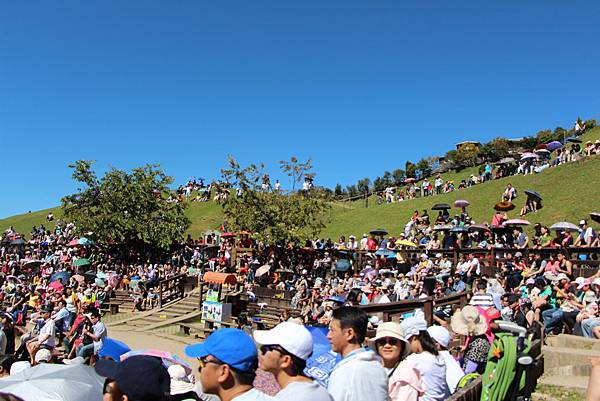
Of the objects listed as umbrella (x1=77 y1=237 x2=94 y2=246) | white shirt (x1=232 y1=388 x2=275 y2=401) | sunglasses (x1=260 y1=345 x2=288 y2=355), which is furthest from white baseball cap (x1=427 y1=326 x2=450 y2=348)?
umbrella (x1=77 y1=237 x2=94 y2=246)

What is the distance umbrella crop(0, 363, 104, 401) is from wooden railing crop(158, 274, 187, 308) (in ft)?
69.4

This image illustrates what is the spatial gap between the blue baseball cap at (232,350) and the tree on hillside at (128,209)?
32415 mm

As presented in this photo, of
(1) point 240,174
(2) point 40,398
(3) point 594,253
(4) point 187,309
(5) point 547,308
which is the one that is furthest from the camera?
(1) point 240,174

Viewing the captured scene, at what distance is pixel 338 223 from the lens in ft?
125

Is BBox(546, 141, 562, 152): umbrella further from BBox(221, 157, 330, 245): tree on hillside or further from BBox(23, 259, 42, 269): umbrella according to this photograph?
BBox(23, 259, 42, 269): umbrella

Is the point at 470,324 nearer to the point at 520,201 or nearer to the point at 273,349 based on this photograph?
the point at 273,349

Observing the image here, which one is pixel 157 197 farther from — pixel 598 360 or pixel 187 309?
pixel 598 360

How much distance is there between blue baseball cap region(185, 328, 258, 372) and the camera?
3.15 metres

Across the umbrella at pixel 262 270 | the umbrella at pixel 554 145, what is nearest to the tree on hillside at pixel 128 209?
the umbrella at pixel 262 270

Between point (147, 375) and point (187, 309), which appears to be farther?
point (187, 309)

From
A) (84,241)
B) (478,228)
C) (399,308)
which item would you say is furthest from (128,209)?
(399,308)

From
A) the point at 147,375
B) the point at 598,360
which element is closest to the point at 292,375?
the point at 147,375

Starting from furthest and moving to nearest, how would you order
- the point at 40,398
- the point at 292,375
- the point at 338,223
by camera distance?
the point at 338,223 → the point at 40,398 → the point at 292,375

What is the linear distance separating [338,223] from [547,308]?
26434mm
